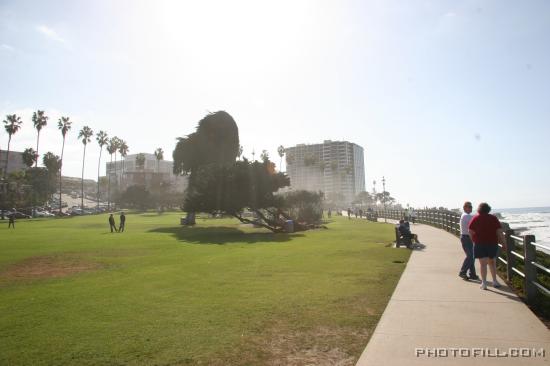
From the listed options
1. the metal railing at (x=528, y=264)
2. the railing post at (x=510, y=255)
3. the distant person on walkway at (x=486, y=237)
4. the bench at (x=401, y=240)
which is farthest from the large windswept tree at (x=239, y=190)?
the distant person on walkway at (x=486, y=237)

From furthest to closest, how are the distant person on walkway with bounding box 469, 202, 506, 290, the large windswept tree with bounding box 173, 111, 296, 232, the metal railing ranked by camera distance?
the large windswept tree with bounding box 173, 111, 296, 232
the distant person on walkway with bounding box 469, 202, 506, 290
the metal railing

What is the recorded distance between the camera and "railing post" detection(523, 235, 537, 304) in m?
6.99

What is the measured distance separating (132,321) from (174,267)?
6180 mm

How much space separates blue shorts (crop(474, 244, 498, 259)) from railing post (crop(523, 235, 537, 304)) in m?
0.79

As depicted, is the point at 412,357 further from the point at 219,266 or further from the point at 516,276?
the point at 219,266

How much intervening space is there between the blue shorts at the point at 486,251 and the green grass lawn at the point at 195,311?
6.69 feet

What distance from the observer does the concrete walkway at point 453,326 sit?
4.40 m

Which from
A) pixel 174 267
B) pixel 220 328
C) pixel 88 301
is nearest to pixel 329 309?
pixel 220 328

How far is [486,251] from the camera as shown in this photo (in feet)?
26.3

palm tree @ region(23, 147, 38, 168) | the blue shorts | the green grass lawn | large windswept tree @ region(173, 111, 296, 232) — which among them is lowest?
the green grass lawn

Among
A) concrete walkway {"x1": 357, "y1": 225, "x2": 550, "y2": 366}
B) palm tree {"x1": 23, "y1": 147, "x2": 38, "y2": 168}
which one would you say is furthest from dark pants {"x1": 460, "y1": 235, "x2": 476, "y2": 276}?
palm tree {"x1": 23, "y1": 147, "x2": 38, "y2": 168}

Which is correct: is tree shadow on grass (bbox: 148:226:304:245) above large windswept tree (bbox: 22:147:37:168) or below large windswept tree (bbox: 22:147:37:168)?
below

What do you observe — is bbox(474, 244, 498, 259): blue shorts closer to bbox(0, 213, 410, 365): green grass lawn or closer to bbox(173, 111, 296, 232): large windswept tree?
bbox(0, 213, 410, 365): green grass lawn

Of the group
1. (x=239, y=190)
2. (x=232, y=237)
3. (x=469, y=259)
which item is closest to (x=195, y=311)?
(x=469, y=259)
